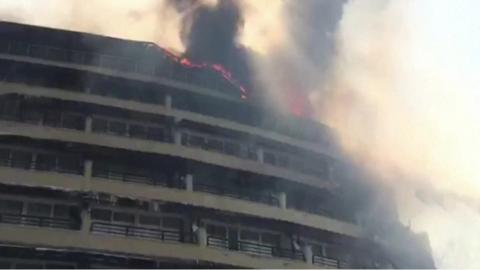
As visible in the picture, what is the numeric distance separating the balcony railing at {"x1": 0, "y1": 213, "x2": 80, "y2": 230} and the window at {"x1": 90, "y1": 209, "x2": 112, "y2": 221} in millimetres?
683

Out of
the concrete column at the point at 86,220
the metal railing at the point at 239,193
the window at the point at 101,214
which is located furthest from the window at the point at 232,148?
the concrete column at the point at 86,220

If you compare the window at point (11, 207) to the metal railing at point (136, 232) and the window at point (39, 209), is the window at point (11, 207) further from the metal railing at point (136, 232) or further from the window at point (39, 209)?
the metal railing at point (136, 232)

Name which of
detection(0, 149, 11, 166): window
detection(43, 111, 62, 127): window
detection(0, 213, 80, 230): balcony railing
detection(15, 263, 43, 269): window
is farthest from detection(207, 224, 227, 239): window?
detection(0, 149, 11, 166): window

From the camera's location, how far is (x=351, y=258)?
28.6 metres

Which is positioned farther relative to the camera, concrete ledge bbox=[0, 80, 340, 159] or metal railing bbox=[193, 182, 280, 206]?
metal railing bbox=[193, 182, 280, 206]

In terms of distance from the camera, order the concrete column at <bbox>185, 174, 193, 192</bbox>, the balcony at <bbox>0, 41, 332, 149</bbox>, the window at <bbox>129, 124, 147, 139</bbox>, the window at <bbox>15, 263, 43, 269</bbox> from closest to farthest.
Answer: the window at <bbox>15, 263, 43, 269</bbox>
the concrete column at <bbox>185, 174, 193, 192</bbox>
the window at <bbox>129, 124, 147, 139</bbox>
the balcony at <bbox>0, 41, 332, 149</bbox>

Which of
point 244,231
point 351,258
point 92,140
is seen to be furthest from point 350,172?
point 92,140

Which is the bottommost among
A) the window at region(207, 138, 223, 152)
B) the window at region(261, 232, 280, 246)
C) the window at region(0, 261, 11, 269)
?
the window at region(0, 261, 11, 269)

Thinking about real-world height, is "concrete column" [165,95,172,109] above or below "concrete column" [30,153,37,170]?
above

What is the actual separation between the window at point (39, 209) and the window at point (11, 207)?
0.31m

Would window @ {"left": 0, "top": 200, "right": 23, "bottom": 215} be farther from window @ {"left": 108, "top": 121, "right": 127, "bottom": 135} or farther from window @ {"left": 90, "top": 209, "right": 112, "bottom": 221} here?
window @ {"left": 108, "top": 121, "right": 127, "bottom": 135}

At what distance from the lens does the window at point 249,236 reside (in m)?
26.3

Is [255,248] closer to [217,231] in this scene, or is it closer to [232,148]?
[217,231]

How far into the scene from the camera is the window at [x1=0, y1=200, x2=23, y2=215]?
23528 millimetres
